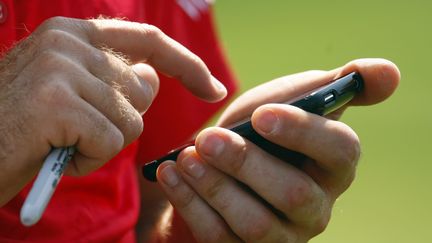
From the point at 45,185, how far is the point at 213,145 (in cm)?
18

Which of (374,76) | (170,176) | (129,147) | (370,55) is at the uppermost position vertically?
(374,76)

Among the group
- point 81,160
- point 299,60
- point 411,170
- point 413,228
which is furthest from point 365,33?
point 81,160

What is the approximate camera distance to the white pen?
0.43 m

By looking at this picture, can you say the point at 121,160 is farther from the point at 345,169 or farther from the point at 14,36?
the point at 345,169

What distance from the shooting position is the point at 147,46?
581mm

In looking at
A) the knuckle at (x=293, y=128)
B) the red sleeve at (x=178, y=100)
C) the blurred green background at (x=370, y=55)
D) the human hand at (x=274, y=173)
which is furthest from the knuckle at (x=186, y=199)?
the blurred green background at (x=370, y=55)

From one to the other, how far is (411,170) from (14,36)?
3.64 ft

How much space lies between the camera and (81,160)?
51 cm

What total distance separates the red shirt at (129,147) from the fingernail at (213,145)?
0.21 m

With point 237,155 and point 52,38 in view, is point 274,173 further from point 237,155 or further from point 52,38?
point 52,38

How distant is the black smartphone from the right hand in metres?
0.09

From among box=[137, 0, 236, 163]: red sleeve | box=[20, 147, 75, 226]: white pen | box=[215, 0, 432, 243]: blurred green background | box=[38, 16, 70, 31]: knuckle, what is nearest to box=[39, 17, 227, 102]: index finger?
box=[38, 16, 70, 31]: knuckle

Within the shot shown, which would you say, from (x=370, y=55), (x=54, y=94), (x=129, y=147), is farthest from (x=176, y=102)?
(x=370, y=55)

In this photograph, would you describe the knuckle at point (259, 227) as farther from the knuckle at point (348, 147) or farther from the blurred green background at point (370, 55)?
the blurred green background at point (370, 55)
